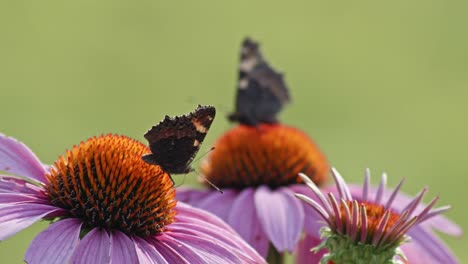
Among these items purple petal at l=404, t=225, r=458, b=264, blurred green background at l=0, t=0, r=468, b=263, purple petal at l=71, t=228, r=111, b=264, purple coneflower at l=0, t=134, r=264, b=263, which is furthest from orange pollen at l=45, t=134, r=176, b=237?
blurred green background at l=0, t=0, r=468, b=263

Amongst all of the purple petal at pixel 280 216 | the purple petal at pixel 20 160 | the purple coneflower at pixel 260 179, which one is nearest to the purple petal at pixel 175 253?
the purple petal at pixel 20 160

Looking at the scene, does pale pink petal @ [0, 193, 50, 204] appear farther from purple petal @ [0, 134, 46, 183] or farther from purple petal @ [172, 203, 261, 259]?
purple petal @ [172, 203, 261, 259]

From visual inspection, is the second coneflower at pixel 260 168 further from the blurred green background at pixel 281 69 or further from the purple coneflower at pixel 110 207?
the blurred green background at pixel 281 69

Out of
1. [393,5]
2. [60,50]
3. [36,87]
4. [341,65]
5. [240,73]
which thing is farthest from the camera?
[393,5]

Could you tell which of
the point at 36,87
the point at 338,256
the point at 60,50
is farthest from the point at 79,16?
the point at 338,256

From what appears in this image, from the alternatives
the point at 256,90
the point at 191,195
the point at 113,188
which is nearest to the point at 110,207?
the point at 113,188

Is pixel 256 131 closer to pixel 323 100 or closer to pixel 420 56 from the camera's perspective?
pixel 323 100
